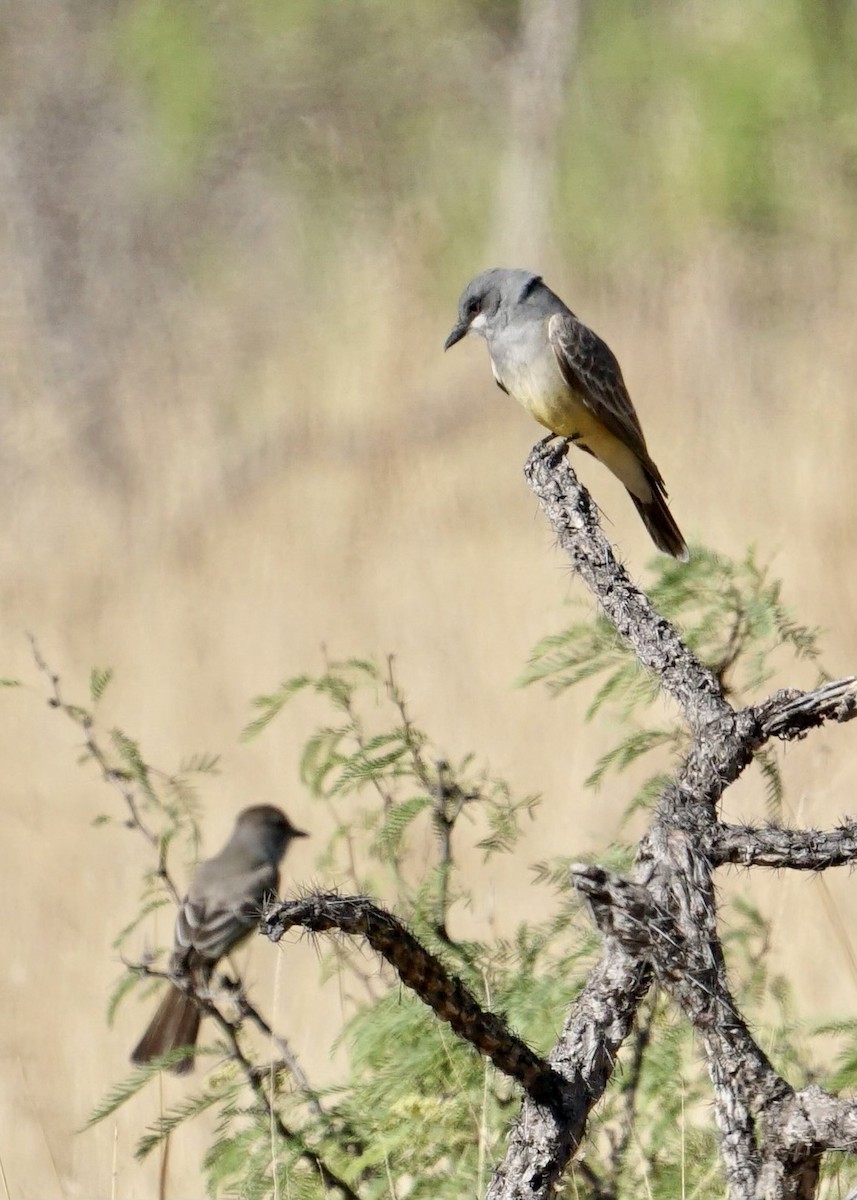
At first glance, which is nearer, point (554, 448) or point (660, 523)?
point (554, 448)

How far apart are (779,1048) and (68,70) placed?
1047cm

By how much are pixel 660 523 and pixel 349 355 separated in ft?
24.5

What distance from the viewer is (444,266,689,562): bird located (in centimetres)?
557

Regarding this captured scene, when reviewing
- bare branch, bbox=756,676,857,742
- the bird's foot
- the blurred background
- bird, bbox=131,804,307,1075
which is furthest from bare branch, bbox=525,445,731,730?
the blurred background

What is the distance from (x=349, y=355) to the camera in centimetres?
1297

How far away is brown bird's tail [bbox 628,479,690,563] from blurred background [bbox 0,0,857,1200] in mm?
4389

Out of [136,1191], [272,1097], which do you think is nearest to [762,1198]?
[272,1097]

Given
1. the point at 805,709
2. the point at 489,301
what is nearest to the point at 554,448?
the point at 489,301

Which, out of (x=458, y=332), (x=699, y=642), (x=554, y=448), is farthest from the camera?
(x=458, y=332)

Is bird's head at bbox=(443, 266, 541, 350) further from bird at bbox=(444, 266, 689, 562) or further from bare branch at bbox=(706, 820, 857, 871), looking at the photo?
bare branch at bbox=(706, 820, 857, 871)

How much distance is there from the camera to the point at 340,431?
1267 centimetres

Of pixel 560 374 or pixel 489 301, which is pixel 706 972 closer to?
pixel 560 374

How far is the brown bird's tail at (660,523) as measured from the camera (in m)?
5.67

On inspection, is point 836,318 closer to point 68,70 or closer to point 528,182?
point 528,182
